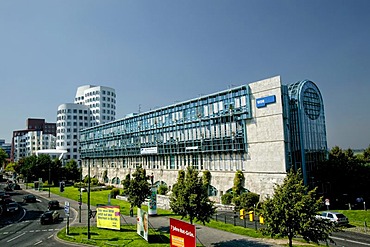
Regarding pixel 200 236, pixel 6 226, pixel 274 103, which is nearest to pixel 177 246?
pixel 200 236

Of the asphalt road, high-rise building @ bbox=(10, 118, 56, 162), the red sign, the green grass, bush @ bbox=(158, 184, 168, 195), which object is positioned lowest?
the asphalt road

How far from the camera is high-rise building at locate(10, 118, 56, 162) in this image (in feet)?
553

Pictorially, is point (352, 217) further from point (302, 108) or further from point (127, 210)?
point (127, 210)

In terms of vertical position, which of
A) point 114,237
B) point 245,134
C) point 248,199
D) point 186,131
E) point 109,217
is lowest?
point 114,237

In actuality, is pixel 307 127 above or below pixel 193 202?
above

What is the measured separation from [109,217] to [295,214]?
18.4 metres

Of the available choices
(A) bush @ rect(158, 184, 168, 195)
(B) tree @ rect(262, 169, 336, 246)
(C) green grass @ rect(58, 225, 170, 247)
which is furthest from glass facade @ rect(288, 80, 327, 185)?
(A) bush @ rect(158, 184, 168, 195)

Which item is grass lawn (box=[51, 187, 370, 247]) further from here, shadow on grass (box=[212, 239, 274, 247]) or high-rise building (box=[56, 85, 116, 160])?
high-rise building (box=[56, 85, 116, 160])

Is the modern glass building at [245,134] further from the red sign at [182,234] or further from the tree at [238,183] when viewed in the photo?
the red sign at [182,234]

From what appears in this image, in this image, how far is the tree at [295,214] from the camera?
1919 cm

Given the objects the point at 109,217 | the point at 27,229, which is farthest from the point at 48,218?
the point at 109,217

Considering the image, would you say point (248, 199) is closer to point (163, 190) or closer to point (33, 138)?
Answer: point (163, 190)

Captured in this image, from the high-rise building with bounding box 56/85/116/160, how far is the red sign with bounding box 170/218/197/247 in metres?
129

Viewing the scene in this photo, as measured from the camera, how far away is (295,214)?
Answer: 19297 mm
